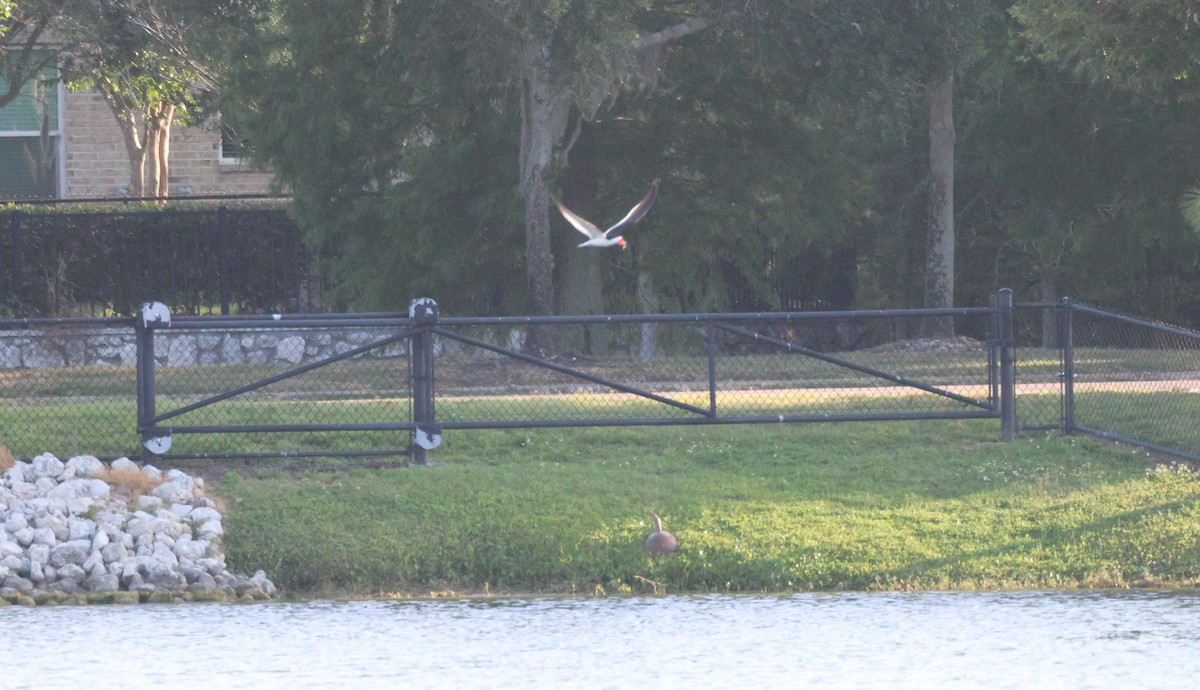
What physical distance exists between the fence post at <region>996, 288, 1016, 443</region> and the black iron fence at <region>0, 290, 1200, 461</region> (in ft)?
0.05

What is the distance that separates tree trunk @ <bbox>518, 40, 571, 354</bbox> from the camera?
2030 cm

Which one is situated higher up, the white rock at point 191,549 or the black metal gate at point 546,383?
the black metal gate at point 546,383

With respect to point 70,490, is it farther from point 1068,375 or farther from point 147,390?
point 1068,375

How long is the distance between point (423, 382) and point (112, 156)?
24.9 meters

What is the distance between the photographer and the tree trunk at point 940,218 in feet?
78.6

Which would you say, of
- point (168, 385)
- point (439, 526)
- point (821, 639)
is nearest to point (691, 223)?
point (168, 385)

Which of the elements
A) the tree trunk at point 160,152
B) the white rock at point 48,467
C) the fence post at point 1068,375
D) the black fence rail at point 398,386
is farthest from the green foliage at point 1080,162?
the tree trunk at point 160,152

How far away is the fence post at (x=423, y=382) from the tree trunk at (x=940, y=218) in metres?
12.8

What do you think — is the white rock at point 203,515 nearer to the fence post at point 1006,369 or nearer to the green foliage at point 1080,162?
the fence post at point 1006,369

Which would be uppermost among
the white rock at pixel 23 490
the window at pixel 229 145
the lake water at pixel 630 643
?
the window at pixel 229 145

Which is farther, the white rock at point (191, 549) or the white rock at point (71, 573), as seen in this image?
the white rock at point (191, 549)

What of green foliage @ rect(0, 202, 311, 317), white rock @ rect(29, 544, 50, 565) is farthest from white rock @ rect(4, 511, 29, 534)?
green foliage @ rect(0, 202, 311, 317)

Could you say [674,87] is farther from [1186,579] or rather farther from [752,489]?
[1186,579]

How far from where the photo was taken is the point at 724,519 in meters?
11.4
